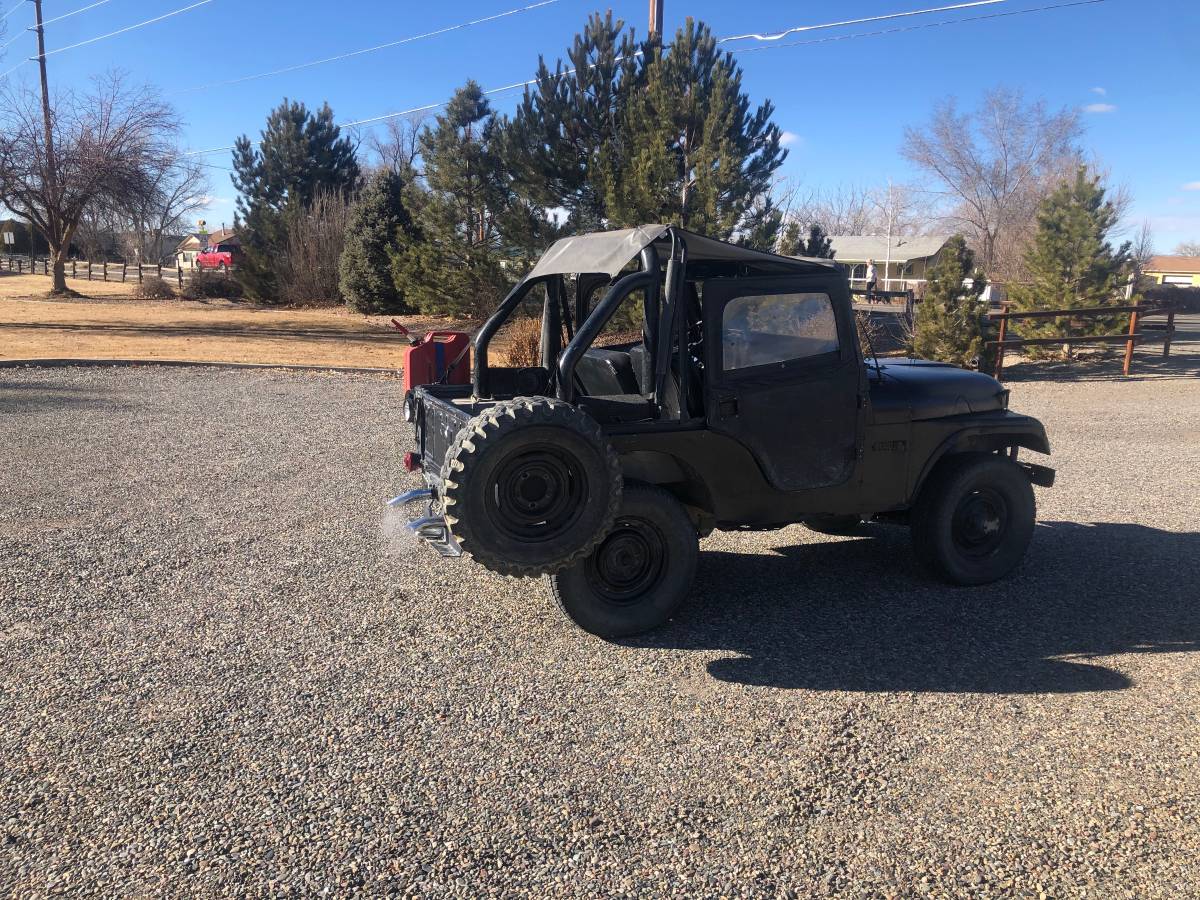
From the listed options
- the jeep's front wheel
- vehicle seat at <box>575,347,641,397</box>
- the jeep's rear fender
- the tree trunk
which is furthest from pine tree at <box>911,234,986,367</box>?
the tree trunk

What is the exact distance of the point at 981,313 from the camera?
15492 millimetres

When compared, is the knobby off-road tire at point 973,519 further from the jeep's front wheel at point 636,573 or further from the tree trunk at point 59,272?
the tree trunk at point 59,272

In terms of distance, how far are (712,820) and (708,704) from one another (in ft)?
2.89

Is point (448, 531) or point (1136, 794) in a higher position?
point (448, 531)

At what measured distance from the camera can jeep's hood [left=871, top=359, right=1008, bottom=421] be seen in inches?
207

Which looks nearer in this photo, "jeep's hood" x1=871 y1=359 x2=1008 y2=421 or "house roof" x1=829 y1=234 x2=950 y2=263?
"jeep's hood" x1=871 y1=359 x2=1008 y2=421

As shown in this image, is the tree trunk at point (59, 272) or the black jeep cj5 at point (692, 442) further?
the tree trunk at point (59, 272)

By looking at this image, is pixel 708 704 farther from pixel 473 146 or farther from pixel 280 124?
pixel 280 124

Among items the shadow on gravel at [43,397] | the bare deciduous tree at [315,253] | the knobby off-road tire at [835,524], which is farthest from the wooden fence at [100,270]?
the knobby off-road tire at [835,524]

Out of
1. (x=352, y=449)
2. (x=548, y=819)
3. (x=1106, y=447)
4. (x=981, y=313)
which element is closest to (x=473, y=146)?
(x=981, y=313)

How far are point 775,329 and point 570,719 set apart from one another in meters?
2.27

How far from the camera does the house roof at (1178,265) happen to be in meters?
95.9

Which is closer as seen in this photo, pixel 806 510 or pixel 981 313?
pixel 806 510

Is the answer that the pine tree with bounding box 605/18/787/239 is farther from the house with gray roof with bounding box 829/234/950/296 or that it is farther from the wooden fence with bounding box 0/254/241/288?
the house with gray roof with bounding box 829/234/950/296
